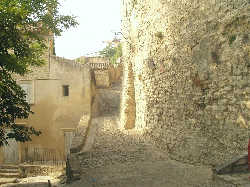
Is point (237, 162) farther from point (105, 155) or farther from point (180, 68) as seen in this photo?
point (105, 155)

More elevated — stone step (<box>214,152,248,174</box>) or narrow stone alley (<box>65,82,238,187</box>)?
stone step (<box>214,152,248,174</box>)

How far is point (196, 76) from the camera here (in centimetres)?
585

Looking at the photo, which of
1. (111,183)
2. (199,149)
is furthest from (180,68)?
(111,183)

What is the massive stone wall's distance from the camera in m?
4.67

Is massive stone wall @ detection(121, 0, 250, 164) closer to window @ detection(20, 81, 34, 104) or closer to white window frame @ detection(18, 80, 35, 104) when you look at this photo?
white window frame @ detection(18, 80, 35, 104)

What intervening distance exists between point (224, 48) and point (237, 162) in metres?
2.15

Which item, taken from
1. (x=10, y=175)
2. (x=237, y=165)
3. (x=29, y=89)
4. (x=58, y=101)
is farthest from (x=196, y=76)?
(x=29, y=89)

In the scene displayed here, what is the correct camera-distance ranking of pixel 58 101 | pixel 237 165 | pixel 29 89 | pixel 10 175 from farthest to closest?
1. pixel 29 89
2. pixel 58 101
3. pixel 10 175
4. pixel 237 165

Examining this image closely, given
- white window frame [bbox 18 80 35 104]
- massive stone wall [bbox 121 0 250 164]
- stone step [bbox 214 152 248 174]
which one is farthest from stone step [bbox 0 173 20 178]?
stone step [bbox 214 152 248 174]

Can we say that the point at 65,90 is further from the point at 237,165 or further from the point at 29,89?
the point at 237,165

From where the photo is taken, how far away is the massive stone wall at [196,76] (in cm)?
467

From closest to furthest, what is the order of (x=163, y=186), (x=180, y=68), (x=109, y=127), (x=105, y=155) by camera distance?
(x=163, y=186)
(x=180, y=68)
(x=105, y=155)
(x=109, y=127)

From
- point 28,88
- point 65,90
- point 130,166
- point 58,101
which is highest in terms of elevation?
point 28,88

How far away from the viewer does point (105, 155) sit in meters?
7.63
